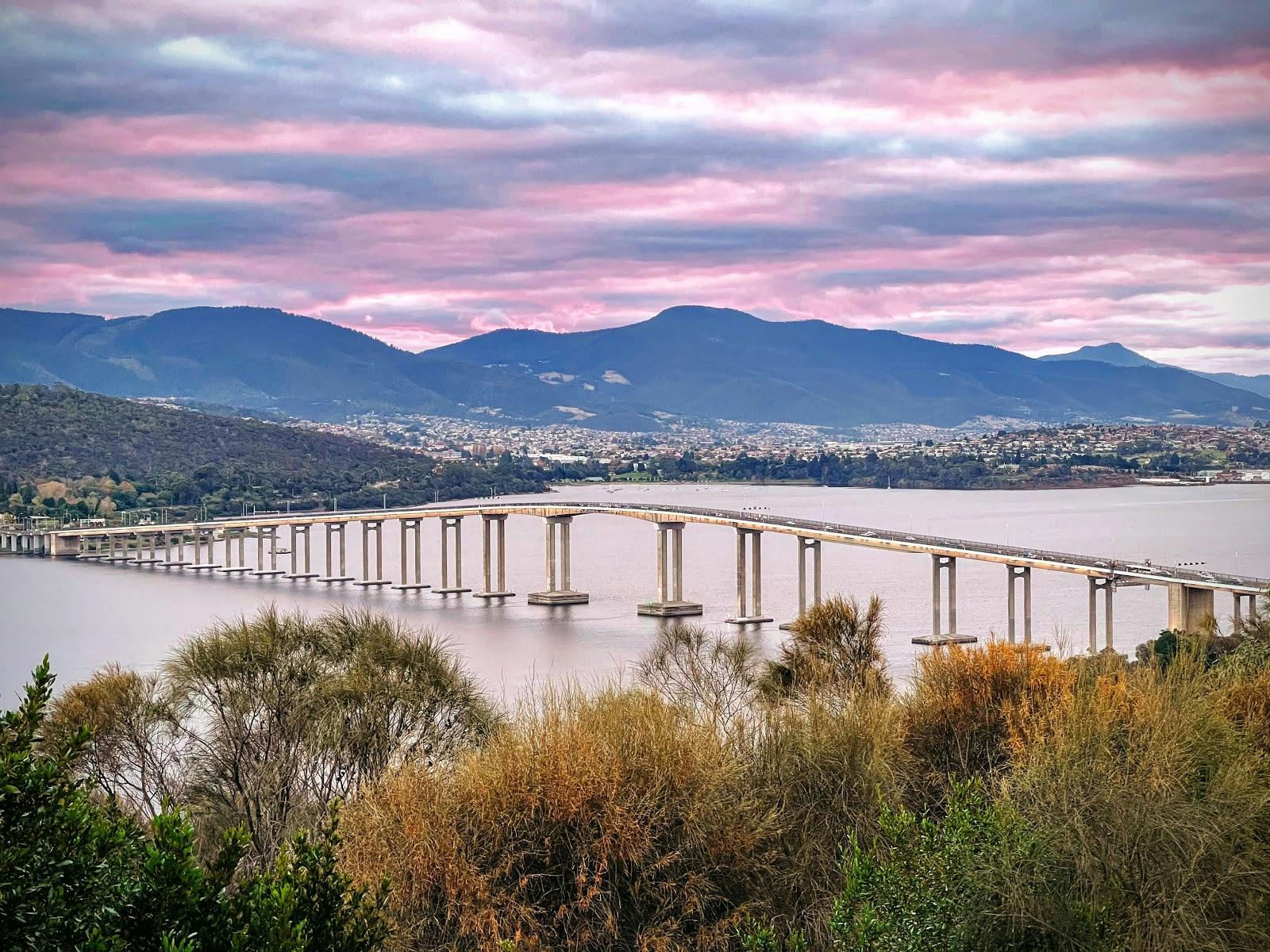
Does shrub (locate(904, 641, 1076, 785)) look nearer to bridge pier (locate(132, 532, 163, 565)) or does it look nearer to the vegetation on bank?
the vegetation on bank

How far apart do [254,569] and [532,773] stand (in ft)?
272

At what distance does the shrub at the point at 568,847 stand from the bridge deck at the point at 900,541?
30189mm

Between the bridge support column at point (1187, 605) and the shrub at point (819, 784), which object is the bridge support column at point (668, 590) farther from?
the shrub at point (819, 784)

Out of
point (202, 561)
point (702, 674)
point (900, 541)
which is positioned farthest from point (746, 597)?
point (202, 561)

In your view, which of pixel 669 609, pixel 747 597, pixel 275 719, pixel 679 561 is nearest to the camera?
pixel 275 719

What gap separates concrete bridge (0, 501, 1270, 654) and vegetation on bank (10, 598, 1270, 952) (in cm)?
1014

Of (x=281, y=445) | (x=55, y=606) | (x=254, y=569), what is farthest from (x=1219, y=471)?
(x=55, y=606)

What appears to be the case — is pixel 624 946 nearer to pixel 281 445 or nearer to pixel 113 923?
pixel 113 923

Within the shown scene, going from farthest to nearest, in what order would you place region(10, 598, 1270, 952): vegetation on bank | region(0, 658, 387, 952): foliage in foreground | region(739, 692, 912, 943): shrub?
region(739, 692, 912, 943): shrub < region(10, 598, 1270, 952): vegetation on bank < region(0, 658, 387, 952): foliage in foreground

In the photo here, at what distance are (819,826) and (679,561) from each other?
49.2 meters

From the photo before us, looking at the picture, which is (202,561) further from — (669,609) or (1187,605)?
(1187,605)

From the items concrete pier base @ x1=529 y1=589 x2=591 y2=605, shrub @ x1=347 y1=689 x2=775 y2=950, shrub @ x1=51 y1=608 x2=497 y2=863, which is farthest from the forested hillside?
shrub @ x1=347 y1=689 x2=775 y2=950

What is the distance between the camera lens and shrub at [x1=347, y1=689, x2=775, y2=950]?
12125 millimetres

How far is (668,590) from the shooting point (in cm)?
6744
